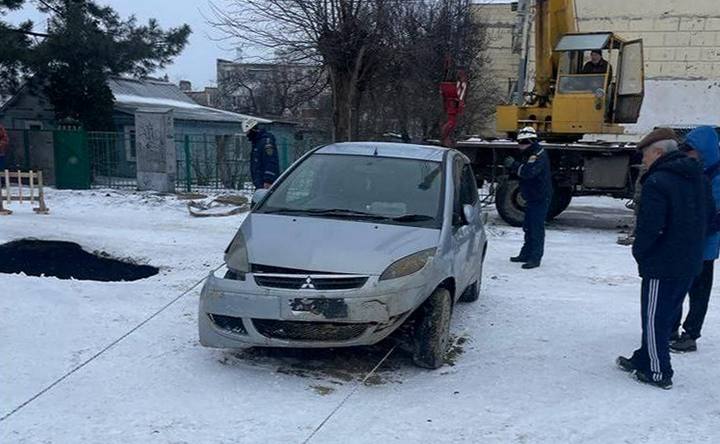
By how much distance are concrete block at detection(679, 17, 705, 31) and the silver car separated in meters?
21.4

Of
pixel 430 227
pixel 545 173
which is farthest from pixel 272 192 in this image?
pixel 545 173

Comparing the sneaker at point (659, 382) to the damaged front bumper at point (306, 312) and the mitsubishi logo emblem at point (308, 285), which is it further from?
the mitsubishi logo emblem at point (308, 285)

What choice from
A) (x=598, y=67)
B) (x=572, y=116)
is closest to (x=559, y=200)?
(x=572, y=116)

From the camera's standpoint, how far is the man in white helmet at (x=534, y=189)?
27.8ft

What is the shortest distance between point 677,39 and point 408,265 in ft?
74.8

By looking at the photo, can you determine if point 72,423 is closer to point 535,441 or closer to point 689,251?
point 535,441

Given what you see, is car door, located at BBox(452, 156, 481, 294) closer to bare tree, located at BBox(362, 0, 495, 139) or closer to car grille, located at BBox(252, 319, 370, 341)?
car grille, located at BBox(252, 319, 370, 341)

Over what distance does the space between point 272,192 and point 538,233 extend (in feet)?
14.0

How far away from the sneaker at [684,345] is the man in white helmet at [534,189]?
3287 millimetres

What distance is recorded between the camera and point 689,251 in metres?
4.44

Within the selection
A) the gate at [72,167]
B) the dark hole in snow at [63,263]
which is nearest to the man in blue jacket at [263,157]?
the dark hole in snow at [63,263]

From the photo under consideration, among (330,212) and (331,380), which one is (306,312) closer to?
(331,380)

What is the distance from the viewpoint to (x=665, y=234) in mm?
4441

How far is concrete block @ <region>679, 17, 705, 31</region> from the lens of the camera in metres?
23.4
